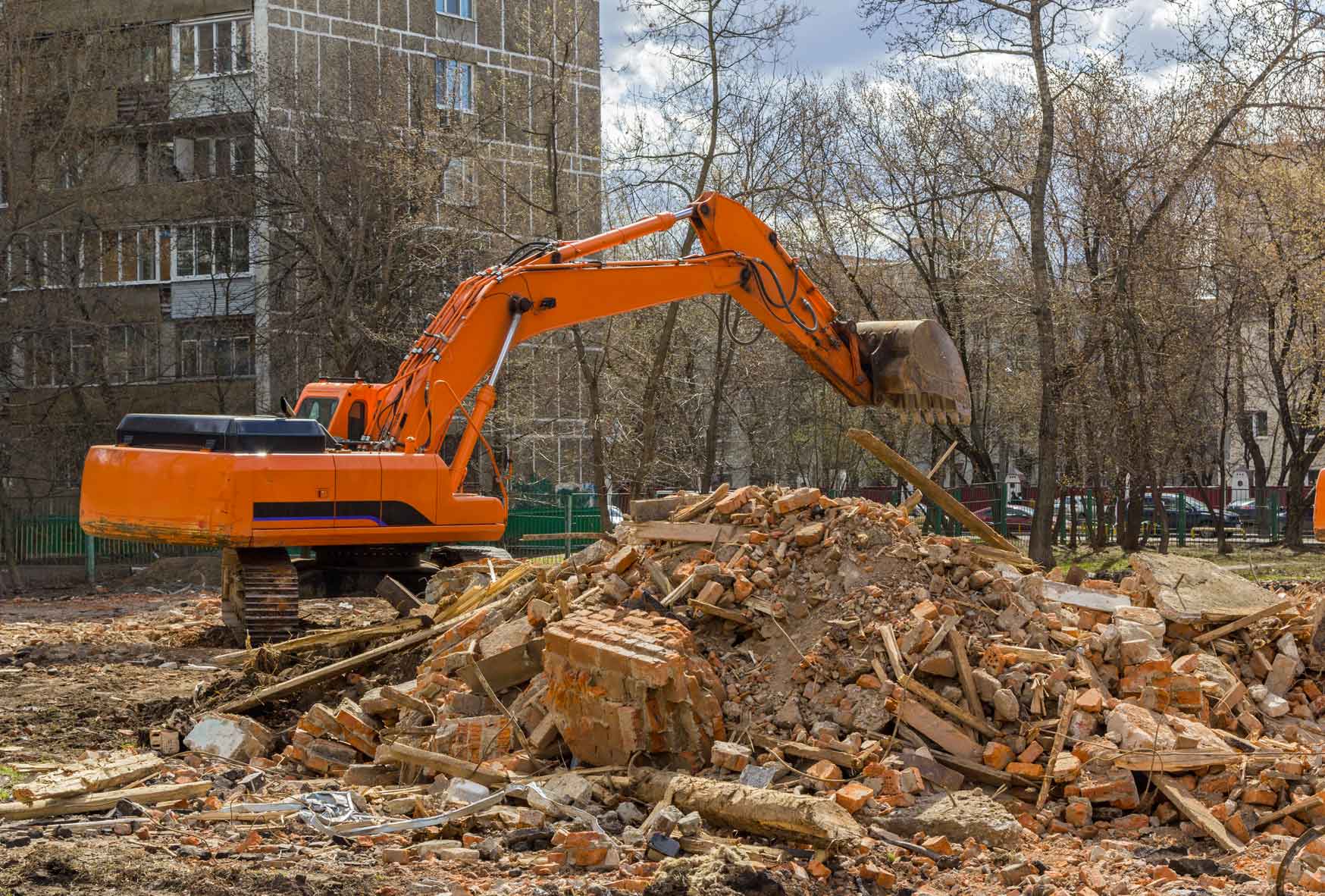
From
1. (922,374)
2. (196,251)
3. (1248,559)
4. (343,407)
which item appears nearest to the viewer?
(922,374)

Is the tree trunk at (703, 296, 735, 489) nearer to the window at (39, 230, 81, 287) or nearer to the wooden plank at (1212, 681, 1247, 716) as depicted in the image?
the window at (39, 230, 81, 287)

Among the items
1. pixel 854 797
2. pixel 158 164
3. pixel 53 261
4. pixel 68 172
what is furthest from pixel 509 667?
pixel 158 164

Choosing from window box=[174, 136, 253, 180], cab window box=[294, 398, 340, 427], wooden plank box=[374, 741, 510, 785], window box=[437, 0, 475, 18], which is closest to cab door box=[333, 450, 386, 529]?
cab window box=[294, 398, 340, 427]

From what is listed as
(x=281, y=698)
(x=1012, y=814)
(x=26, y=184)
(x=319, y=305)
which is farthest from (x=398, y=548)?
(x=319, y=305)

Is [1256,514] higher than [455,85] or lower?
lower

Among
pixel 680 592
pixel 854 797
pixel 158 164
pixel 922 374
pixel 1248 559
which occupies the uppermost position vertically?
pixel 158 164

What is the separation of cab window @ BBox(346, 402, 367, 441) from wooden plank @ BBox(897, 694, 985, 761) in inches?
356

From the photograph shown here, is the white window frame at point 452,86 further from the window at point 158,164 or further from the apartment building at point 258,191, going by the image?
the window at point 158,164

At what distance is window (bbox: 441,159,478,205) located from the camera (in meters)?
27.8

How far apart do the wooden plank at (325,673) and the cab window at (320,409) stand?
5.54 m

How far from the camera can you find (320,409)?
15.0 m

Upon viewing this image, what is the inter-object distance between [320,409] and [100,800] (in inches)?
336

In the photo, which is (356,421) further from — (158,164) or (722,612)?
(158,164)

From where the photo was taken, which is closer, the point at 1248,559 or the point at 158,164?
the point at 1248,559
